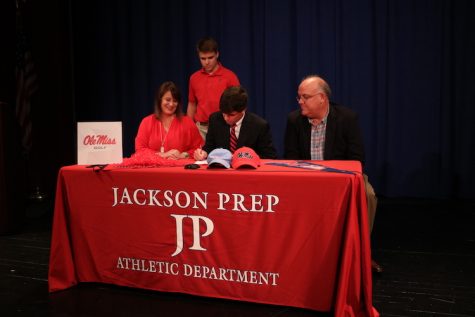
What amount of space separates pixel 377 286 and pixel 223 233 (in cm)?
89

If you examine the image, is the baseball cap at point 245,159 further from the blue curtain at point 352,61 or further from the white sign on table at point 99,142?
the blue curtain at point 352,61

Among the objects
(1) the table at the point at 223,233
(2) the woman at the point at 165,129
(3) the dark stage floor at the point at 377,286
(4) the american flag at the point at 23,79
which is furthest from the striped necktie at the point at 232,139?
(4) the american flag at the point at 23,79

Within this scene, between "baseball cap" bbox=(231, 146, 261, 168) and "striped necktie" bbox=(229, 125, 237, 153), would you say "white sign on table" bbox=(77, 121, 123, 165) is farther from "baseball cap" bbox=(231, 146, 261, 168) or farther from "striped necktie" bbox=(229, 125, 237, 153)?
"striped necktie" bbox=(229, 125, 237, 153)

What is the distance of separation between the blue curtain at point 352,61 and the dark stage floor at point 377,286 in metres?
1.04

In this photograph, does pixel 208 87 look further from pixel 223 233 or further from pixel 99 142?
pixel 223 233

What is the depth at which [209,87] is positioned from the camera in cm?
387

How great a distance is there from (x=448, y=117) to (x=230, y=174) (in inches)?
125

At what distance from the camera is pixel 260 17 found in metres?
5.10

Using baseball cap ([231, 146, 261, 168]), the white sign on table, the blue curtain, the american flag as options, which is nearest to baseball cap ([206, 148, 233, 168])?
baseball cap ([231, 146, 261, 168])

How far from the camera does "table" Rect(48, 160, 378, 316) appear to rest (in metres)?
1.96

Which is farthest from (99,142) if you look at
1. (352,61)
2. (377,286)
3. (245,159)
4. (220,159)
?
(352,61)

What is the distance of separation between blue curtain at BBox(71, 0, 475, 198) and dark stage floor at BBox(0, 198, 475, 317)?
3.43ft

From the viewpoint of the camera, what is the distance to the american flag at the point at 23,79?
16.7 ft

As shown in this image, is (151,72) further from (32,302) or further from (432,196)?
(32,302)
